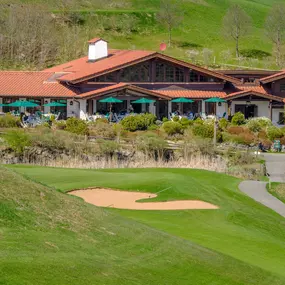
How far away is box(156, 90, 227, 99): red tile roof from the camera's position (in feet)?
206

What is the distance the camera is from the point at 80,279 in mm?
12477

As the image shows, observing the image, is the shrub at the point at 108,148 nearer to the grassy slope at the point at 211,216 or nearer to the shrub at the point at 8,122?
the grassy slope at the point at 211,216

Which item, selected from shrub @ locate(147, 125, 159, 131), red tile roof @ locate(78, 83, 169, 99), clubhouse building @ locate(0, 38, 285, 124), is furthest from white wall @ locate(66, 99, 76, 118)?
shrub @ locate(147, 125, 159, 131)

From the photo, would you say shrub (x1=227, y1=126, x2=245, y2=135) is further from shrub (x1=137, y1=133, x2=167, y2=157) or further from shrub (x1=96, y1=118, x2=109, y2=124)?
shrub (x1=137, y1=133, x2=167, y2=157)

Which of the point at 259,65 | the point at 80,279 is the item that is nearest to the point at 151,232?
the point at 80,279

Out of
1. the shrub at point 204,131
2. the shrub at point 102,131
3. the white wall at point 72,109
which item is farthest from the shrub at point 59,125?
the shrub at point 204,131

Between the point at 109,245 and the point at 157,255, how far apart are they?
0.96 m

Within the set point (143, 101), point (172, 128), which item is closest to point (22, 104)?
point (143, 101)

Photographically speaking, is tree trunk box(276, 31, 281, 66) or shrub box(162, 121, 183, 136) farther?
tree trunk box(276, 31, 281, 66)

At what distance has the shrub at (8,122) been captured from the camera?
5209 centimetres

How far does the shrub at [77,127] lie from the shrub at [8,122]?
3.31m

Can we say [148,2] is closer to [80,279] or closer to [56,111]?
[56,111]

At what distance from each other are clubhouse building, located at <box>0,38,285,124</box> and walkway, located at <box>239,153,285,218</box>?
1500 cm

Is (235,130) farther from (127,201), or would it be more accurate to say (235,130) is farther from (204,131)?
(127,201)
